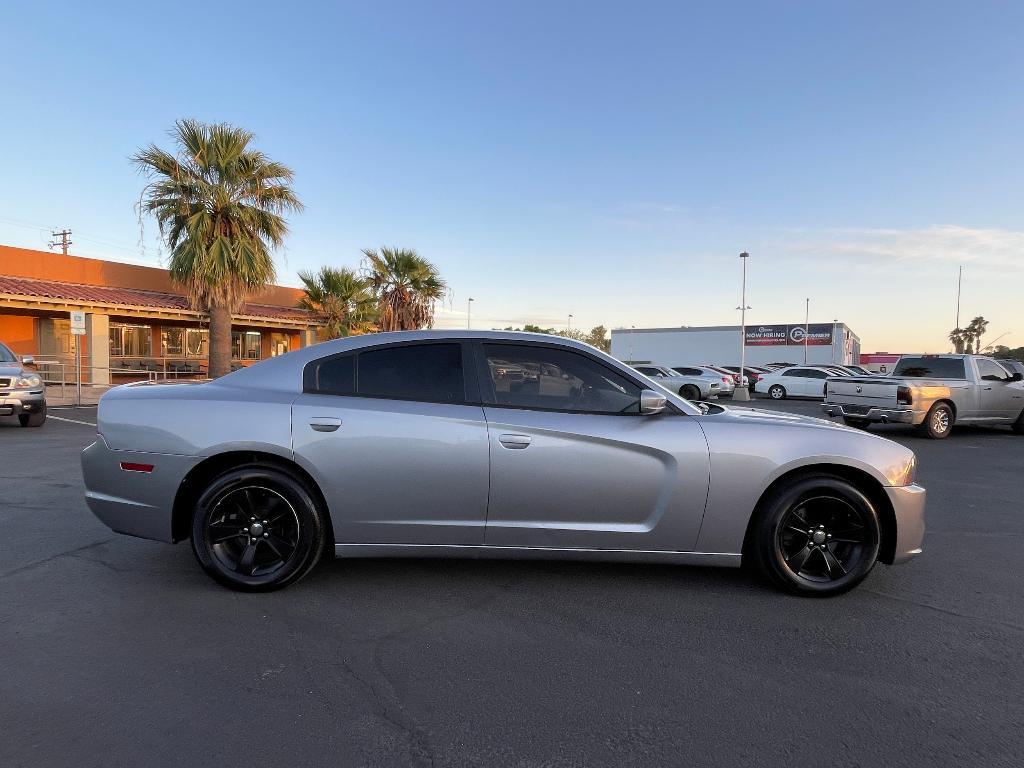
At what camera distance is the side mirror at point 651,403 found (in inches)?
136

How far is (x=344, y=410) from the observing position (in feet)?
11.6

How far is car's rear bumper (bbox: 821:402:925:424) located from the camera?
11.1 metres

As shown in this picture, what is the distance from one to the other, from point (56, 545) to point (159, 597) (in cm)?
157

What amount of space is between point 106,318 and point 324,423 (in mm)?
20649

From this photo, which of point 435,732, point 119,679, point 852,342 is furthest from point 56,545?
point 852,342

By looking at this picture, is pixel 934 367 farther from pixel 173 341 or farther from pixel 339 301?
pixel 173 341

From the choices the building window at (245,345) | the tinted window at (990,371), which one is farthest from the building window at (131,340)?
the tinted window at (990,371)

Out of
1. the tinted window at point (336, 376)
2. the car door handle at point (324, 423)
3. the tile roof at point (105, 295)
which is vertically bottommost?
the car door handle at point (324, 423)

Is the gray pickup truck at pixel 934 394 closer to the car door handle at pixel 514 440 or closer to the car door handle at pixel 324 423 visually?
the car door handle at pixel 514 440

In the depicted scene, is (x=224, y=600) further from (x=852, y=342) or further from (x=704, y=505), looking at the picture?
(x=852, y=342)

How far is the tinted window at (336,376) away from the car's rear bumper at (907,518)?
3244 mm

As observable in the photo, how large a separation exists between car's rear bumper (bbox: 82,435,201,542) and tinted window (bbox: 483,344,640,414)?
186 centimetres

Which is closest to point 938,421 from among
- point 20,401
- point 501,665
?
point 501,665

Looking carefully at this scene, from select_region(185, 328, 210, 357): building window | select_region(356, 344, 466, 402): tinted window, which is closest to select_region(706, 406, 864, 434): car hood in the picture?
select_region(356, 344, 466, 402): tinted window
